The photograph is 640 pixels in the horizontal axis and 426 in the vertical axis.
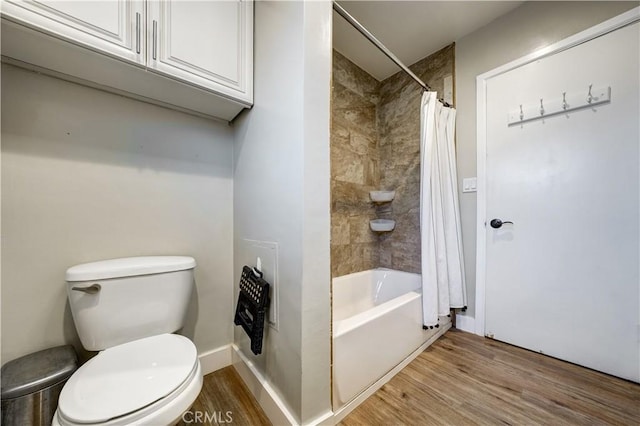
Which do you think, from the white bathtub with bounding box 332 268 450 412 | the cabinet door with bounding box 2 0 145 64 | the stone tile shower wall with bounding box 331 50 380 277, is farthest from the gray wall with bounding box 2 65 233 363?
the stone tile shower wall with bounding box 331 50 380 277

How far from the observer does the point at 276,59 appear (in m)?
1.13

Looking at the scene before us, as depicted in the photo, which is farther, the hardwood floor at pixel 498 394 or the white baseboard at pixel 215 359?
the white baseboard at pixel 215 359

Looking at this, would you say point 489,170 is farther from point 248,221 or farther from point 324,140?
point 248,221

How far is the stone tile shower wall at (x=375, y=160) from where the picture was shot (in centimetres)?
209

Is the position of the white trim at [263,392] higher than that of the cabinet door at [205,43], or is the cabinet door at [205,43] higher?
the cabinet door at [205,43]

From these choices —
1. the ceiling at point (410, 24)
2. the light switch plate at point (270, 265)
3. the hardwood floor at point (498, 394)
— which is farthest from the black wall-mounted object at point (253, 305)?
the ceiling at point (410, 24)

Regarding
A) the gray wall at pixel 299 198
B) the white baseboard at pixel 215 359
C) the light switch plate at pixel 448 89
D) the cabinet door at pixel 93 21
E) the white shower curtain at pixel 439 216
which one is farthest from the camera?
the light switch plate at pixel 448 89

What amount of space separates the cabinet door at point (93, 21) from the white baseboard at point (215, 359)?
1.63m

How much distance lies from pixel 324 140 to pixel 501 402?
159 cm

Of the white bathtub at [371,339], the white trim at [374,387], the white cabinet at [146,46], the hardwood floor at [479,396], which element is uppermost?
the white cabinet at [146,46]

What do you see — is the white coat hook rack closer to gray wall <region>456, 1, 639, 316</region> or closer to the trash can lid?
gray wall <region>456, 1, 639, 316</region>

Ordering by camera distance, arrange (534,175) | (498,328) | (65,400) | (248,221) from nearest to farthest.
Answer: (65,400) < (248,221) < (534,175) < (498,328)

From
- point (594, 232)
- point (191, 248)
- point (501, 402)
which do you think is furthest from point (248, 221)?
point (594, 232)

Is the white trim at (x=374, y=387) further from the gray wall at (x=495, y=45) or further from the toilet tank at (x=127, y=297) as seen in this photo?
the toilet tank at (x=127, y=297)
